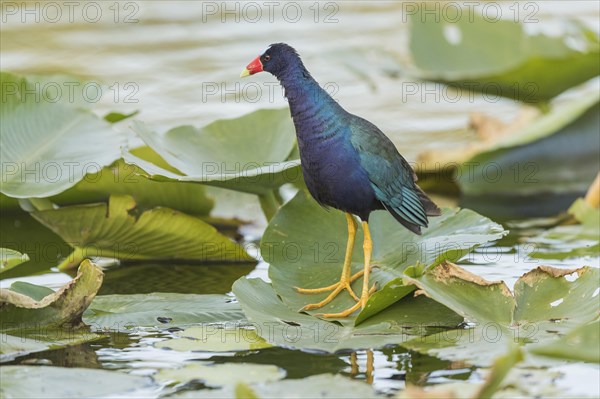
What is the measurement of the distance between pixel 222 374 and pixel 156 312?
20.3 inches

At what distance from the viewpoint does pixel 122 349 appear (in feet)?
9.19

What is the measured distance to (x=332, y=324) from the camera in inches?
111

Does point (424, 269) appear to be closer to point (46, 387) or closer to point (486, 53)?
point (46, 387)

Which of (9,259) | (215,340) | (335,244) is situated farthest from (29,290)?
(335,244)

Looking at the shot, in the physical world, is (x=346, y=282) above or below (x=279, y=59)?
below

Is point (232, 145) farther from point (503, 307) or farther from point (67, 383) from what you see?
point (67, 383)

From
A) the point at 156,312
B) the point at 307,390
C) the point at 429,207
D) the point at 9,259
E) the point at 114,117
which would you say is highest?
the point at 114,117

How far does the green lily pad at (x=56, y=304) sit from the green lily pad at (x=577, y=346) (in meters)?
1.22

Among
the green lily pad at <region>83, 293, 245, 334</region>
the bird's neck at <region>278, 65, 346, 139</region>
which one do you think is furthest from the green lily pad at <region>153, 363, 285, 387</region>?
the bird's neck at <region>278, 65, 346, 139</region>

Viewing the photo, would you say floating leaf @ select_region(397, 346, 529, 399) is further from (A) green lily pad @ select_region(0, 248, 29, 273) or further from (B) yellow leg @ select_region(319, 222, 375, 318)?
(A) green lily pad @ select_region(0, 248, 29, 273)

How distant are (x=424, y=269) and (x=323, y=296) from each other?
0.40 metres

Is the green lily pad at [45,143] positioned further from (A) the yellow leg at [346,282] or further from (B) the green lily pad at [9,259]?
(A) the yellow leg at [346,282]

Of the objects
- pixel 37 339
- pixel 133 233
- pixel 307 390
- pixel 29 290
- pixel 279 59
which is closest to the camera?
pixel 307 390

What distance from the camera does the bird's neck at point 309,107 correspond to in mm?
2939
